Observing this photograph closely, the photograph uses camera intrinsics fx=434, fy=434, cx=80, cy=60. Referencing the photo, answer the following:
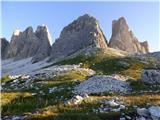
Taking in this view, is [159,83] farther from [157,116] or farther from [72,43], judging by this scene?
[72,43]

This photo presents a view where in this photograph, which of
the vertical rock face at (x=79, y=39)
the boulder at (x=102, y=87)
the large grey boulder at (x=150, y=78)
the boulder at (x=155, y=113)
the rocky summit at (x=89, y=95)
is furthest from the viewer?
the vertical rock face at (x=79, y=39)

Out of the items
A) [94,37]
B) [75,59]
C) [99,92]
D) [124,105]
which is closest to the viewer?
[124,105]

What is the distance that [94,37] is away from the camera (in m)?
178

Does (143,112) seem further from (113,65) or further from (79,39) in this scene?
(79,39)

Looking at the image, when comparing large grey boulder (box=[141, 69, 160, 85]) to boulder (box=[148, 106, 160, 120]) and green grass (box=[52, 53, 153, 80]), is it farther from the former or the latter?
boulder (box=[148, 106, 160, 120])

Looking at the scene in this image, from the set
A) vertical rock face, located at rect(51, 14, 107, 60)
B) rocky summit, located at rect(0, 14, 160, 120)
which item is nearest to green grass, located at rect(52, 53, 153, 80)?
rocky summit, located at rect(0, 14, 160, 120)

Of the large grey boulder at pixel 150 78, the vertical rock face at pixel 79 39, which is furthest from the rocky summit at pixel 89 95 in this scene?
the vertical rock face at pixel 79 39

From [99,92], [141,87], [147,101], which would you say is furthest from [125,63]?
[147,101]

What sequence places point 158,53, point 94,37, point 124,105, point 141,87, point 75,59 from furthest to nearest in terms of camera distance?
point 94,37, point 158,53, point 75,59, point 141,87, point 124,105

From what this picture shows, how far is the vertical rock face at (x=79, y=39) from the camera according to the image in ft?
586

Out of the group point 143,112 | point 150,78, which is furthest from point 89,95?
point 150,78

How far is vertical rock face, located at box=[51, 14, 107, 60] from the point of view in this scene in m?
179

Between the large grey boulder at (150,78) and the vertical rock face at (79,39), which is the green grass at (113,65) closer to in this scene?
the large grey boulder at (150,78)

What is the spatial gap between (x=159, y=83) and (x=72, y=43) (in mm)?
122777
